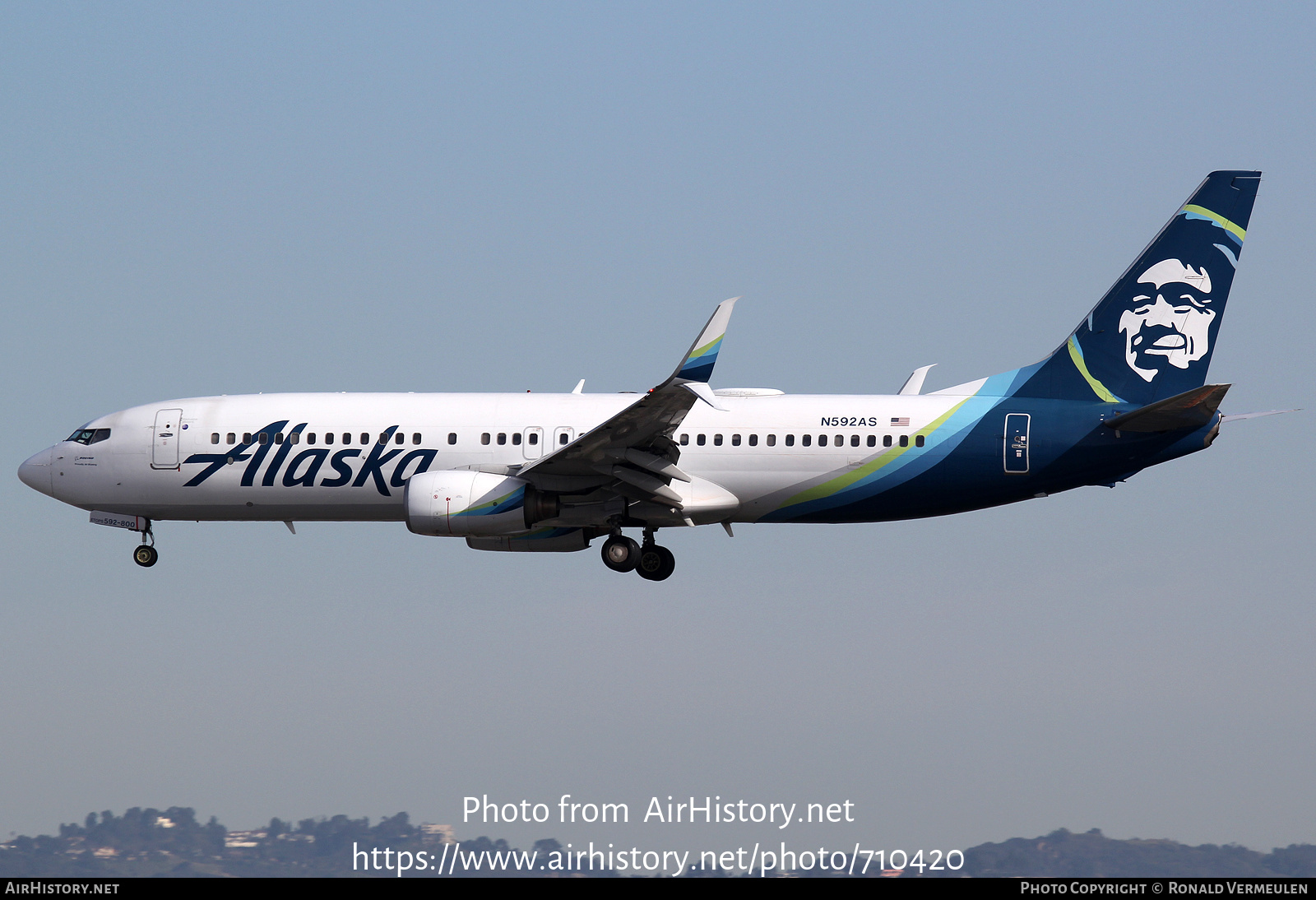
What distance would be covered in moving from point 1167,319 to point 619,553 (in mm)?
15519

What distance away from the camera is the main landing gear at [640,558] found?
3819 centimetres

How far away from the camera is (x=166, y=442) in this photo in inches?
1554

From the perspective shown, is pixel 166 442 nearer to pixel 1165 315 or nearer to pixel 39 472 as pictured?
pixel 39 472

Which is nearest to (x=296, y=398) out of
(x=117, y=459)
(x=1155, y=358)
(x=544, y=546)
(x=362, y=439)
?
(x=362, y=439)

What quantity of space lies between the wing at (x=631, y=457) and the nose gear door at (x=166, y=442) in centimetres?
1008

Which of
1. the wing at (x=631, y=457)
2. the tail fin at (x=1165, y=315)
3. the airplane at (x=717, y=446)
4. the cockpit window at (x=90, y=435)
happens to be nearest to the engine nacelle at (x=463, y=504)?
the airplane at (x=717, y=446)

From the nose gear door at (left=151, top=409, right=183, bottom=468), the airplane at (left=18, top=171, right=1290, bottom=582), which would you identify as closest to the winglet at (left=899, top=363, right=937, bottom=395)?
the airplane at (left=18, top=171, right=1290, bottom=582)

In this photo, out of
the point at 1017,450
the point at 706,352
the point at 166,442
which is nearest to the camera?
the point at 706,352

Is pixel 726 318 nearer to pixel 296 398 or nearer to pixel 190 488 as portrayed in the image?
pixel 296 398

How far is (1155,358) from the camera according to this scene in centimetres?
3762

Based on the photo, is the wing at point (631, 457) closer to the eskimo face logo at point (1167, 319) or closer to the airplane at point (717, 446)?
the airplane at point (717, 446)

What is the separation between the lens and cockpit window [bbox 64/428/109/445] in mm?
40422

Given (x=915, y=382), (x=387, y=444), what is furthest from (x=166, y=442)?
(x=915, y=382)

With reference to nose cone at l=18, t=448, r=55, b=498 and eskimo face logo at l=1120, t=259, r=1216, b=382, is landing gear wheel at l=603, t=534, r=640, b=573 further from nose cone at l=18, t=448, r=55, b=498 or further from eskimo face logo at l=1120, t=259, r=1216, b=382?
nose cone at l=18, t=448, r=55, b=498
